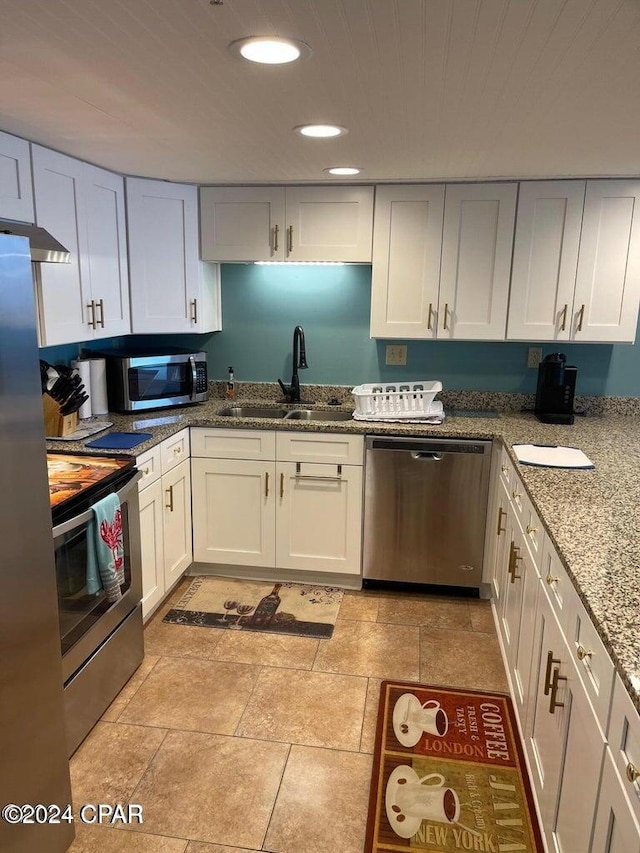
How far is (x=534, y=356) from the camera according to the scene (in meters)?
3.68

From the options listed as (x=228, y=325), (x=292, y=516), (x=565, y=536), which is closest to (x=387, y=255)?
(x=228, y=325)

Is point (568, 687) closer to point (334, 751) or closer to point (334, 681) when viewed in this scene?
point (334, 751)

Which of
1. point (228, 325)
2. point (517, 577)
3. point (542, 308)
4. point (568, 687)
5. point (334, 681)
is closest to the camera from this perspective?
point (568, 687)

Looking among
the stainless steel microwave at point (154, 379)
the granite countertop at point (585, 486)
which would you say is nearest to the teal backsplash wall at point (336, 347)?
the granite countertop at point (585, 486)

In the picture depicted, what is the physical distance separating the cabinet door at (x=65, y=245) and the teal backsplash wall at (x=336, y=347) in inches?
28.3

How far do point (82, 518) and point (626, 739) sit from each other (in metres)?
1.69

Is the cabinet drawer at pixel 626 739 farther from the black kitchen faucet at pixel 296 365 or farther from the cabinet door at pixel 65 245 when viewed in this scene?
the black kitchen faucet at pixel 296 365

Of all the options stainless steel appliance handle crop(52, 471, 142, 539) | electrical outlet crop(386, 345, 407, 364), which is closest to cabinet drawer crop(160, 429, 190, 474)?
stainless steel appliance handle crop(52, 471, 142, 539)

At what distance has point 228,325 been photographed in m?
3.96

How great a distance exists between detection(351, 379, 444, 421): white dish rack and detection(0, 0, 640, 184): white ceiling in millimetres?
1175

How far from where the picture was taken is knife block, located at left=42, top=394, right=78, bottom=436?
2.81 m

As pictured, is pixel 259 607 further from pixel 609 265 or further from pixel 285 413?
pixel 609 265

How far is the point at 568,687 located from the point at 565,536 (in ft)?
1.29

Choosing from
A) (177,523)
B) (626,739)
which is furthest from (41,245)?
(626,739)
